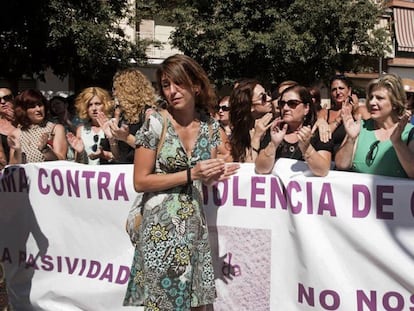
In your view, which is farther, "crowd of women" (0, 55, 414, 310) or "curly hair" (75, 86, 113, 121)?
"curly hair" (75, 86, 113, 121)

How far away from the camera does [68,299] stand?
13.4ft

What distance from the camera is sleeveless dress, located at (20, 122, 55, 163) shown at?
14.6 ft

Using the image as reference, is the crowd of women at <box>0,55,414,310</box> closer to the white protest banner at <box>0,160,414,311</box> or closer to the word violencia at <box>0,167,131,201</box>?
the white protest banner at <box>0,160,414,311</box>

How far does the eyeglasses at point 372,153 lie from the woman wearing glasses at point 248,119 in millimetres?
689

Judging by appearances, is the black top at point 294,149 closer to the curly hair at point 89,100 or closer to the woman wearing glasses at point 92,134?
the woman wearing glasses at point 92,134

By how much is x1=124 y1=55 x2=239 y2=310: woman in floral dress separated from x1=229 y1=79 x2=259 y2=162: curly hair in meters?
0.83

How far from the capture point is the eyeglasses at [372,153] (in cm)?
315

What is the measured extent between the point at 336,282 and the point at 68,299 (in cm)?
205

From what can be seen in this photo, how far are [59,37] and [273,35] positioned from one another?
755 cm

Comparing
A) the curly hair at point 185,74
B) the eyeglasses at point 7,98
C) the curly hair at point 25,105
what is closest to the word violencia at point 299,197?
the curly hair at point 185,74

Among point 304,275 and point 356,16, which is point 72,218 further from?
point 356,16

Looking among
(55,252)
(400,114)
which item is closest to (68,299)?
(55,252)

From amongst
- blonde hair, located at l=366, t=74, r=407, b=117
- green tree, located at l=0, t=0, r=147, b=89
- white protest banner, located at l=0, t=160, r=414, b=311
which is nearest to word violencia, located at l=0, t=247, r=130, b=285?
white protest banner, located at l=0, t=160, r=414, b=311

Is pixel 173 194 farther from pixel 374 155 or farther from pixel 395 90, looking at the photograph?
pixel 395 90
